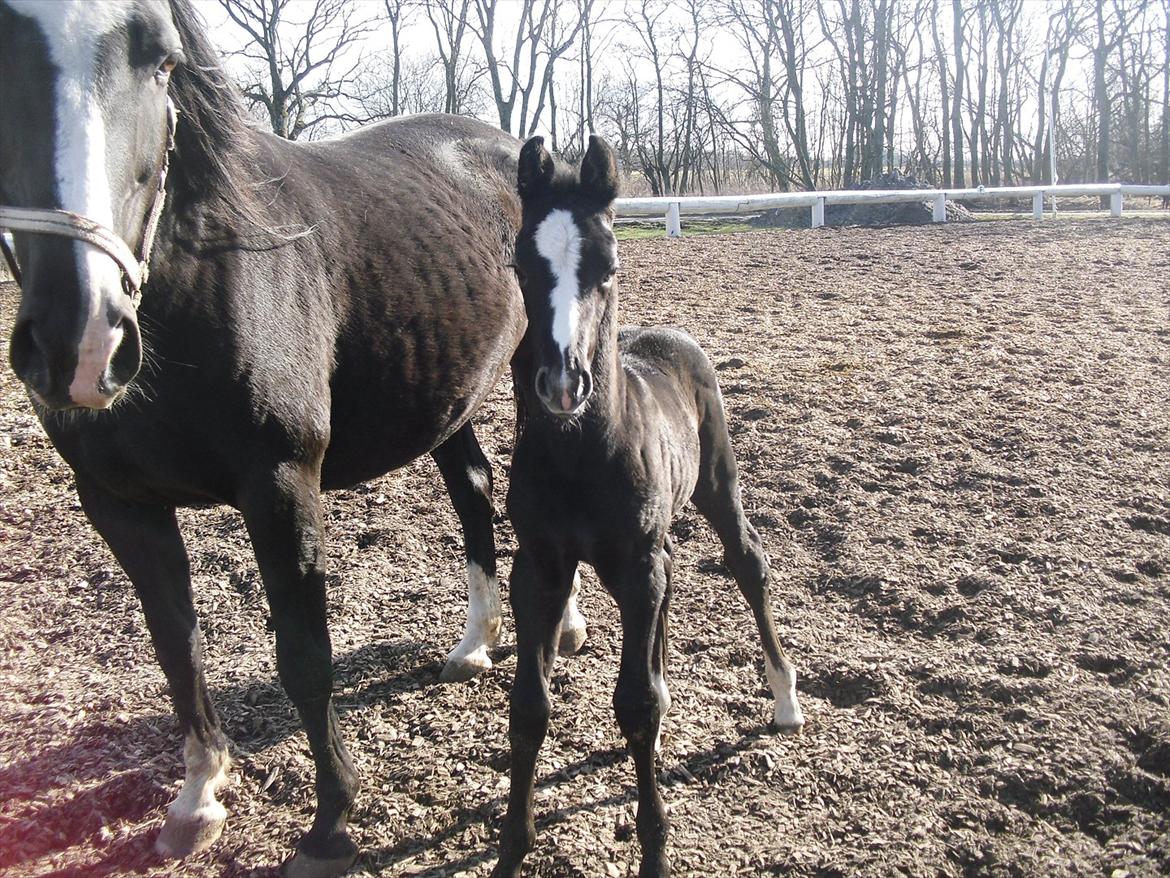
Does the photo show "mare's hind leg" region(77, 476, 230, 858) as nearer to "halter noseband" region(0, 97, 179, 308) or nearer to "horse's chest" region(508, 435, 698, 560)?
"halter noseband" region(0, 97, 179, 308)

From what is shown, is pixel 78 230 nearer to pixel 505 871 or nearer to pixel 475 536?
pixel 505 871

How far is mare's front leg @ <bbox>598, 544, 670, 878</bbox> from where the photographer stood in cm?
240

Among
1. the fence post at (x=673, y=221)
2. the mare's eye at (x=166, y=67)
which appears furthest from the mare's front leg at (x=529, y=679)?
the fence post at (x=673, y=221)

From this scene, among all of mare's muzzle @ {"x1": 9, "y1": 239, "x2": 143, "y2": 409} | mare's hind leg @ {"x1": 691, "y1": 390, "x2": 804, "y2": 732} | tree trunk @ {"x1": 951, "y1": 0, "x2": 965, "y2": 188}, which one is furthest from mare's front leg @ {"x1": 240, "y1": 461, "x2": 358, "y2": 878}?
tree trunk @ {"x1": 951, "y1": 0, "x2": 965, "y2": 188}

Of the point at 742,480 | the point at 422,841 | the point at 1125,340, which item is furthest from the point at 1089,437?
the point at 422,841

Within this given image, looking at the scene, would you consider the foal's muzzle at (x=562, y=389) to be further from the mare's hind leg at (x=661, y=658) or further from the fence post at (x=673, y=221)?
the fence post at (x=673, y=221)

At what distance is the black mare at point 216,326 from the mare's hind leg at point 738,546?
92 centimetres

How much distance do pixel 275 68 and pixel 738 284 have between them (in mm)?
15138

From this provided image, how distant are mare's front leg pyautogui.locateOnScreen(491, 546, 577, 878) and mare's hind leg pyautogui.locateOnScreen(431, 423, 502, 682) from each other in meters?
1.16

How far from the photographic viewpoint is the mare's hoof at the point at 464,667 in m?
3.53

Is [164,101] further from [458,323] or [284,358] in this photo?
[458,323]

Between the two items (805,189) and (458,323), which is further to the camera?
(805,189)

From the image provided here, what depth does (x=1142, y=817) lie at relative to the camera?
2506 millimetres

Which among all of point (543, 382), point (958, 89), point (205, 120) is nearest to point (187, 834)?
point (543, 382)
